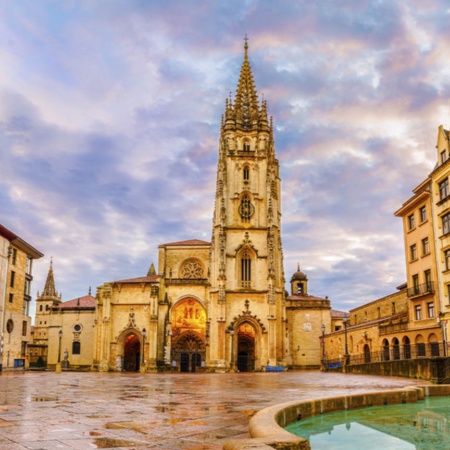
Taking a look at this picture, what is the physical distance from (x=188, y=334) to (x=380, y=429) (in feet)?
166

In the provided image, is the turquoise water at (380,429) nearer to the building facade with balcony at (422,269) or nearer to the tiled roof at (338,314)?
the building facade with balcony at (422,269)

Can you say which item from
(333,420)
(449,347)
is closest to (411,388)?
(333,420)

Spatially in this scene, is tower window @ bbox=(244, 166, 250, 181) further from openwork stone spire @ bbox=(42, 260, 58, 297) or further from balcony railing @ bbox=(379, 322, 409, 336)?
openwork stone spire @ bbox=(42, 260, 58, 297)

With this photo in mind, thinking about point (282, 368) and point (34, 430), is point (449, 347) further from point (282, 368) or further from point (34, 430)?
point (34, 430)

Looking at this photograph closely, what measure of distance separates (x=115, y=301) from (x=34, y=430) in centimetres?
4888

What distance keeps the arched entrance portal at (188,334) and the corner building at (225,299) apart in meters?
0.11

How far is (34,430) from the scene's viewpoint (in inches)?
273

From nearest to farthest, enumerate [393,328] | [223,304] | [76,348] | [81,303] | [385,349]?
[393,328]
[385,349]
[223,304]
[76,348]
[81,303]

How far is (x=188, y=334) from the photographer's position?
189 ft

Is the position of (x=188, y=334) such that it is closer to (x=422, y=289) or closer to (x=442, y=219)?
(x=422, y=289)

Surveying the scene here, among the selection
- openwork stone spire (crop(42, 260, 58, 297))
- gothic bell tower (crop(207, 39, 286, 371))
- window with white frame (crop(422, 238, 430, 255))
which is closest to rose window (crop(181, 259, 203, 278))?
gothic bell tower (crop(207, 39, 286, 371))

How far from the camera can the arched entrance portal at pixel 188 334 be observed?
5691 cm

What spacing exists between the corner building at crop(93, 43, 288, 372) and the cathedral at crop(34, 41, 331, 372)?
108 mm

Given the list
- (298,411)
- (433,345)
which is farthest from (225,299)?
(298,411)
